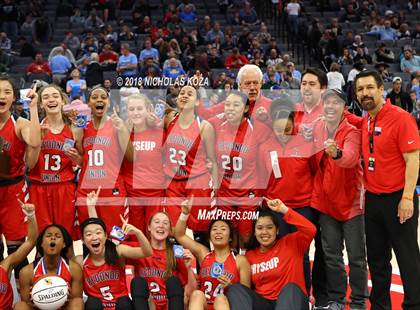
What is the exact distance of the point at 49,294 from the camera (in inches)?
184

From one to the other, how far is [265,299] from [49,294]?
57.2 inches

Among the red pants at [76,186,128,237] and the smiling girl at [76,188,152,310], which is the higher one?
the red pants at [76,186,128,237]

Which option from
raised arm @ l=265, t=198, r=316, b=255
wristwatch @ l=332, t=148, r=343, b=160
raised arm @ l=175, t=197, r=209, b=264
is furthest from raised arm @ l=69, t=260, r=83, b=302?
wristwatch @ l=332, t=148, r=343, b=160

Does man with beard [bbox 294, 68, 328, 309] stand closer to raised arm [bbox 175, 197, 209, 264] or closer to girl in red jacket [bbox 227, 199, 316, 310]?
girl in red jacket [bbox 227, 199, 316, 310]

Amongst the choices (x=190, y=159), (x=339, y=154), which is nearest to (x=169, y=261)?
(x=190, y=159)

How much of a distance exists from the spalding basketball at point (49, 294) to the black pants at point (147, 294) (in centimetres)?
47

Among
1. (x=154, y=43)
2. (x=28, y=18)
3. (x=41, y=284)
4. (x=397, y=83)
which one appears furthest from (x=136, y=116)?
(x=28, y=18)

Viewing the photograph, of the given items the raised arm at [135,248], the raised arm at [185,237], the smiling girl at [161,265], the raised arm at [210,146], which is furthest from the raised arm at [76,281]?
the raised arm at [210,146]

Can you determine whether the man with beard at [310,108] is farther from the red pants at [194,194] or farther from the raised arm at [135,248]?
the raised arm at [135,248]

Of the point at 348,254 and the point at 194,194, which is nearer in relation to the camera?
the point at 348,254

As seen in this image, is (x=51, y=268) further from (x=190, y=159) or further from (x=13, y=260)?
(x=190, y=159)

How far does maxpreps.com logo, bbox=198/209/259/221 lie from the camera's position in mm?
5227

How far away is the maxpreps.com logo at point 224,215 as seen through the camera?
206 inches

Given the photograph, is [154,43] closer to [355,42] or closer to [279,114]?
[355,42]
